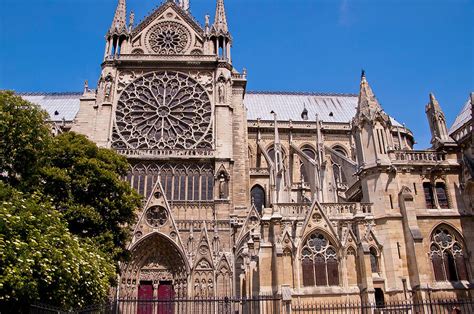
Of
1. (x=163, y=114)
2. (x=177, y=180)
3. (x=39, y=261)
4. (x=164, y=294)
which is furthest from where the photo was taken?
(x=163, y=114)

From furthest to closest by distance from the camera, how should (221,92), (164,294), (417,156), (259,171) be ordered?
(259,171), (221,92), (164,294), (417,156)

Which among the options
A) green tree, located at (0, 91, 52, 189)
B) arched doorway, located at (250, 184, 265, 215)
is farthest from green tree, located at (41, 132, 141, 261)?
arched doorway, located at (250, 184, 265, 215)

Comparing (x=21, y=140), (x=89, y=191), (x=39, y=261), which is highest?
(x=21, y=140)

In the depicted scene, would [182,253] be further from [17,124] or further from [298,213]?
[17,124]

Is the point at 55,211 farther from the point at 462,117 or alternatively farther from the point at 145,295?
the point at 462,117

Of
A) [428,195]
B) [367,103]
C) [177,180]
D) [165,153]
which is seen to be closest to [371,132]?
[367,103]

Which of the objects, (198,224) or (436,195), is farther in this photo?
(198,224)

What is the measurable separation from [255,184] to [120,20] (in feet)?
60.8

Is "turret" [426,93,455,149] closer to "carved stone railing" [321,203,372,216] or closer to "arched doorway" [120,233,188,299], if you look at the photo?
"carved stone railing" [321,203,372,216]

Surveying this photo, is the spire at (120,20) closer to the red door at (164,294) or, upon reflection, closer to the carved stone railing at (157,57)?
the carved stone railing at (157,57)

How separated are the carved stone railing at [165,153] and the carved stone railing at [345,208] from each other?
13154mm

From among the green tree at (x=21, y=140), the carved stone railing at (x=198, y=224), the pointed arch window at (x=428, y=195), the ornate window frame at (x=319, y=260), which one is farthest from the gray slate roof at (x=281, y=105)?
the green tree at (x=21, y=140)

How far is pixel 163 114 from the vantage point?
3438 centimetres

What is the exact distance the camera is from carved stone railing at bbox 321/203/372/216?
822 inches
